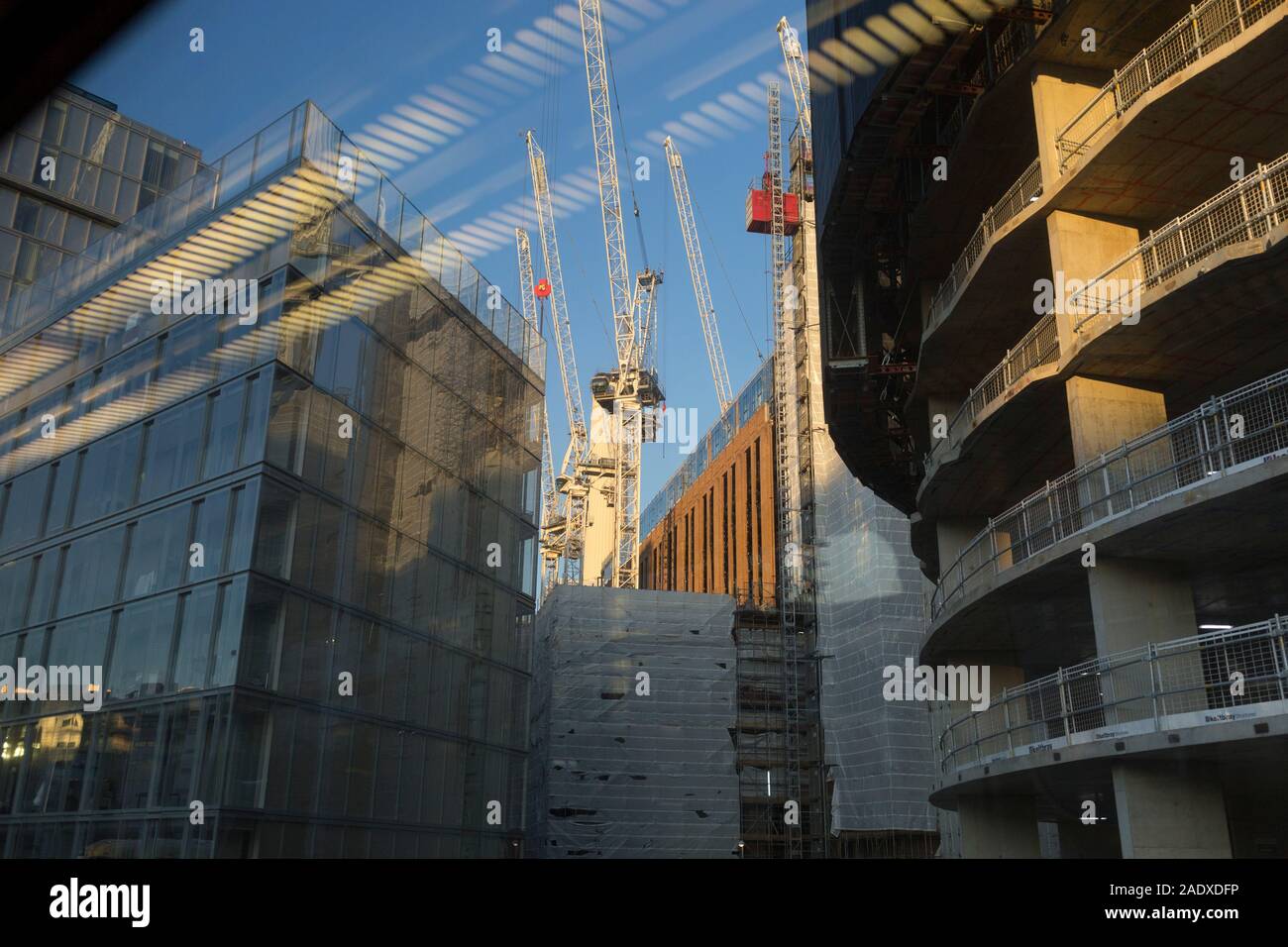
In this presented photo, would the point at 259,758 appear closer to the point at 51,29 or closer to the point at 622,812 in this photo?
the point at 51,29

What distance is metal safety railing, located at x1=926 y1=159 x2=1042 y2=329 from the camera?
2028cm

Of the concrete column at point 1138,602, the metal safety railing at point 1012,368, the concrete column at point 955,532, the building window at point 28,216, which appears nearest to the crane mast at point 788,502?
the concrete column at point 955,532

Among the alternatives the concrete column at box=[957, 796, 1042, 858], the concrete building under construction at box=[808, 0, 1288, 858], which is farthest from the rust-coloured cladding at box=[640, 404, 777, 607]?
the concrete column at box=[957, 796, 1042, 858]

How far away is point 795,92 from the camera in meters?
81.5

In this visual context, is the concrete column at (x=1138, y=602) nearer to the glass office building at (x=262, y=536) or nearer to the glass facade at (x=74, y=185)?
the glass office building at (x=262, y=536)

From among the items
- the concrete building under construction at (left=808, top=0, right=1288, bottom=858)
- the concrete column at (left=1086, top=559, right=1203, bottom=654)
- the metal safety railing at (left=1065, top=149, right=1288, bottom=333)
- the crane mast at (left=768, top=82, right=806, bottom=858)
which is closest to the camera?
the metal safety railing at (left=1065, top=149, right=1288, bottom=333)

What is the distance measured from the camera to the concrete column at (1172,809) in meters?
15.6

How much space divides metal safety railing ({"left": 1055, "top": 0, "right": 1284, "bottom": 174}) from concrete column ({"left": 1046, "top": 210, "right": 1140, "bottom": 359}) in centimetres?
101

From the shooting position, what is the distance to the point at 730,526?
77000mm

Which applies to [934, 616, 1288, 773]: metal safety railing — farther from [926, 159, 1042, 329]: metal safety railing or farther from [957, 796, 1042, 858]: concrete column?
[926, 159, 1042, 329]: metal safety railing

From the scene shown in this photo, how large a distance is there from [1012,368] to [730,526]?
56414mm

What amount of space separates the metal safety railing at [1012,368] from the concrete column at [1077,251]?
544mm

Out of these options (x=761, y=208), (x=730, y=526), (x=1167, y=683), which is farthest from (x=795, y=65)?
(x=1167, y=683)

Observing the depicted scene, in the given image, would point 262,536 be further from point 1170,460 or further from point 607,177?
point 607,177
